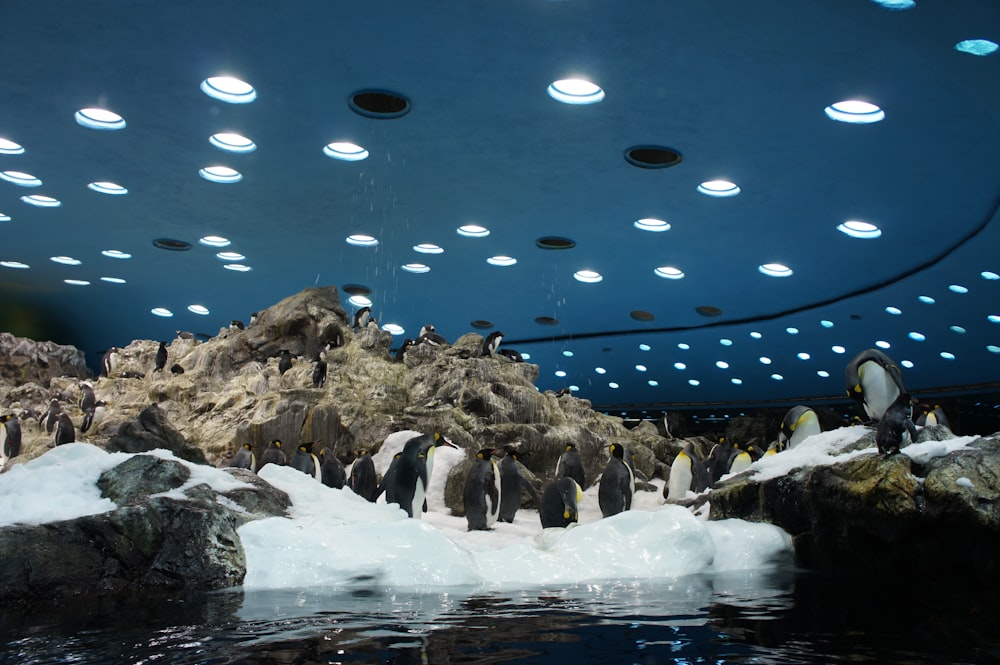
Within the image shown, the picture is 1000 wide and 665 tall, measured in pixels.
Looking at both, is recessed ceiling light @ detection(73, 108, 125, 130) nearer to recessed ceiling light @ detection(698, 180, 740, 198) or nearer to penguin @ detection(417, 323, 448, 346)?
recessed ceiling light @ detection(698, 180, 740, 198)

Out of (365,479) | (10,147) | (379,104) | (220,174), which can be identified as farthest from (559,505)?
(10,147)

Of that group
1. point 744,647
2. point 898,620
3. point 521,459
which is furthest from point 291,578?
point 521,459

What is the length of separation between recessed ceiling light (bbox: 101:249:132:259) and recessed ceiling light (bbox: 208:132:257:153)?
544 cm

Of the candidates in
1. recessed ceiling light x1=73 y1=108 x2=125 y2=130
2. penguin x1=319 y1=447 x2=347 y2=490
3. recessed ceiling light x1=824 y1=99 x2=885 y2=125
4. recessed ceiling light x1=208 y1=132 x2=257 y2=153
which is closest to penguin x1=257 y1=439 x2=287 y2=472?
penguin x1=319 y1=447 x2=347 y2=490

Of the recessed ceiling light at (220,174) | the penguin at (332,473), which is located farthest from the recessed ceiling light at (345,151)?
the penguin at (332,473)

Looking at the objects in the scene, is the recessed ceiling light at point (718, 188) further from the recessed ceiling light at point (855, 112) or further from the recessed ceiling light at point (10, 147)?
the recessed ceiling light at point (10, 147)

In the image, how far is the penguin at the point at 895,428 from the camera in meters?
5.47

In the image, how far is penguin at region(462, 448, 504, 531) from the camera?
31.6ft

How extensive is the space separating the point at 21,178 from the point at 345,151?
13.9 feet

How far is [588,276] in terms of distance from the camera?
1347 cm

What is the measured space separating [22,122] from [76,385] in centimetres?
955

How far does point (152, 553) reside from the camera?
4891 mm

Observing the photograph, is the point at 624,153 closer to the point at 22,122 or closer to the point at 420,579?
the point at 420,579

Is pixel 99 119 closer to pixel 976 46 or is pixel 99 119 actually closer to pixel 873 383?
pixel 976 46
